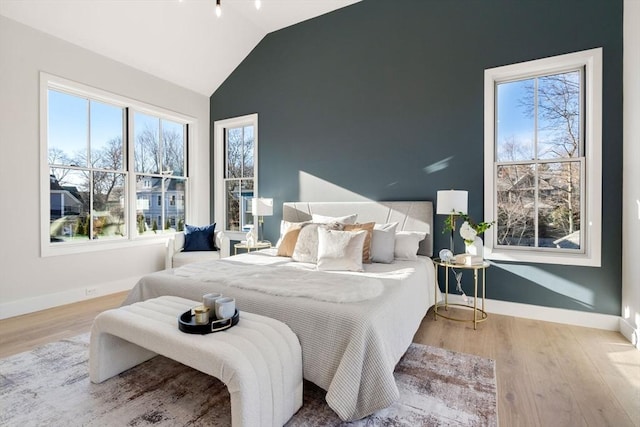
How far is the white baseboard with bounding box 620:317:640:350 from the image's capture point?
2605 millimetres

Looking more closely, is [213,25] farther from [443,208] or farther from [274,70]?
[443,208]

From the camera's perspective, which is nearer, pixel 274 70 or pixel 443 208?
pixel 443 208

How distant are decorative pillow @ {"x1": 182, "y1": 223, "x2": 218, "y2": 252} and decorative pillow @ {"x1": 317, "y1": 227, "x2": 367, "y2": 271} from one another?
2303 mm

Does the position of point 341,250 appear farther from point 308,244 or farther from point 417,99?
point 417,99

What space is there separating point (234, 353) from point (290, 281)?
960 millimetres

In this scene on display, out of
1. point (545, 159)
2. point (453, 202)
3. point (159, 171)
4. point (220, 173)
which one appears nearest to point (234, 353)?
point (453, 202)

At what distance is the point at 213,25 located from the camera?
440 cm

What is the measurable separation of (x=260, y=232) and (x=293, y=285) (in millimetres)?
2816

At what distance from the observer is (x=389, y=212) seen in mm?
3805

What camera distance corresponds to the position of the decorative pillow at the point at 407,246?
3.34 metres

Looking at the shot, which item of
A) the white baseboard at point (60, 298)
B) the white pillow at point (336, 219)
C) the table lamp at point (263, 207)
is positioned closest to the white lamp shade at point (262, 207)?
the table lamp at point (263, 207)

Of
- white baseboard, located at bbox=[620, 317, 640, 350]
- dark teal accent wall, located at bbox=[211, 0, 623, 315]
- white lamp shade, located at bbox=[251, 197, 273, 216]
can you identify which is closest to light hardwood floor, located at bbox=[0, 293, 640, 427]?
white baseboard, located at bbox=[620, 317, 640, 350]

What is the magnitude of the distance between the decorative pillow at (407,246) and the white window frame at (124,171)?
3.53 metres

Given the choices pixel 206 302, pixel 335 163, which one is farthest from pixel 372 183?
pixel 206 302
